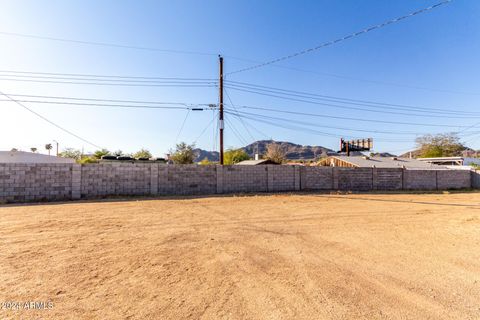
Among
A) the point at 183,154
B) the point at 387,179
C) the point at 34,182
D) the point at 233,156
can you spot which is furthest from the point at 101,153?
the point at 387,179

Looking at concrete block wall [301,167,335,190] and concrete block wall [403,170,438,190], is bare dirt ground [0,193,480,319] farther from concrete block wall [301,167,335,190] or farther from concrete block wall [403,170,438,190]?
concrete block wall [403,170,438,190]

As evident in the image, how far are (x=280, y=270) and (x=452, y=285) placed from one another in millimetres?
2392

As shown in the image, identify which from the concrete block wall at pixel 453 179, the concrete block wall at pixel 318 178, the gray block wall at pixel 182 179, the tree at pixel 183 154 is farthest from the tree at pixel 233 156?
the concrete block wall at pixel 453 179

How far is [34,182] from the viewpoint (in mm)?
12055

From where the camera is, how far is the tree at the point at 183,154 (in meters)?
39.1

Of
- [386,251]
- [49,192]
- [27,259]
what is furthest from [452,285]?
[49,192]

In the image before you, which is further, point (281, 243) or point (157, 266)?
point (281, 243)

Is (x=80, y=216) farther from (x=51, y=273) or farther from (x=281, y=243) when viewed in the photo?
(x=281, y=243)

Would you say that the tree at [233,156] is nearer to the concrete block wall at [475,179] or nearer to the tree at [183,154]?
the tree at [183,154]

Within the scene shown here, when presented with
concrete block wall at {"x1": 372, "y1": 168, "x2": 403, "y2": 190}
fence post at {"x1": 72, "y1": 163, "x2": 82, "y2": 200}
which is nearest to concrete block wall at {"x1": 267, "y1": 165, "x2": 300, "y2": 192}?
concrete block wall at {"x1": 372, "y1": 168, "x2": 403, "y2": 190}

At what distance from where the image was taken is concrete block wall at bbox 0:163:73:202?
458 inches

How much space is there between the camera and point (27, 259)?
4.42m

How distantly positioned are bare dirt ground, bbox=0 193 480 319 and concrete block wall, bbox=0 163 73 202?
5156 mm

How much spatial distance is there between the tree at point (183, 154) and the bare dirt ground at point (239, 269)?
3162 cm
